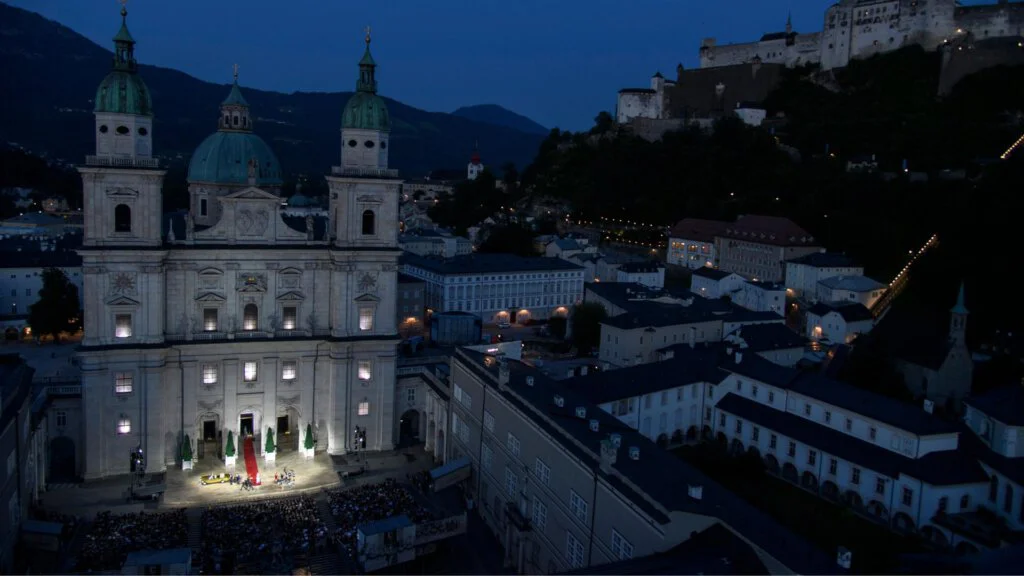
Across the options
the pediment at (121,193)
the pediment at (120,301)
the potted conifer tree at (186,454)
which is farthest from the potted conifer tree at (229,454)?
the pediment at (121,193)

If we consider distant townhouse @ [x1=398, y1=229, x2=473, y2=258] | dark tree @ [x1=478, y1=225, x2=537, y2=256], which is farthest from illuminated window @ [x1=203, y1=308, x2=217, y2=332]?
dark tree @ [x1=478, y1=225, x2=537, y2=256]

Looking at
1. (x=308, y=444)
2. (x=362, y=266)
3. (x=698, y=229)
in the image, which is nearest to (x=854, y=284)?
(x=698, y=229)

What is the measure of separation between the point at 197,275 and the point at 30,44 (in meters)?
179

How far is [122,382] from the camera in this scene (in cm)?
3459

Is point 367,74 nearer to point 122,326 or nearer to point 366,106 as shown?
point 366,106

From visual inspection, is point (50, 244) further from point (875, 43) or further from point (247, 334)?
point (875, 43)

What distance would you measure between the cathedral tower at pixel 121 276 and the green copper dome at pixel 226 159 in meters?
6.31

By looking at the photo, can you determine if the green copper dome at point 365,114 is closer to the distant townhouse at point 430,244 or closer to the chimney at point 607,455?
the chimney at point 607,455

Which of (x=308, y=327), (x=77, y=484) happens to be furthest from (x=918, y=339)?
(x=77, y=484)

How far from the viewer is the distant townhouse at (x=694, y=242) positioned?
266ft

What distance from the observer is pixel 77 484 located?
33.5 metres

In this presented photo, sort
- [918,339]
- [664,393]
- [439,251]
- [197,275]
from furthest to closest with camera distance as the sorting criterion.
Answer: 1. [439,251]
2. [918,339]
3. [664,393]
4. [197,275]

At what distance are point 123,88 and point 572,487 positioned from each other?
24267 mm

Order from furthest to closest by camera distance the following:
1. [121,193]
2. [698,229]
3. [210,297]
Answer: [698,229] → [210,297] → [121,193]
